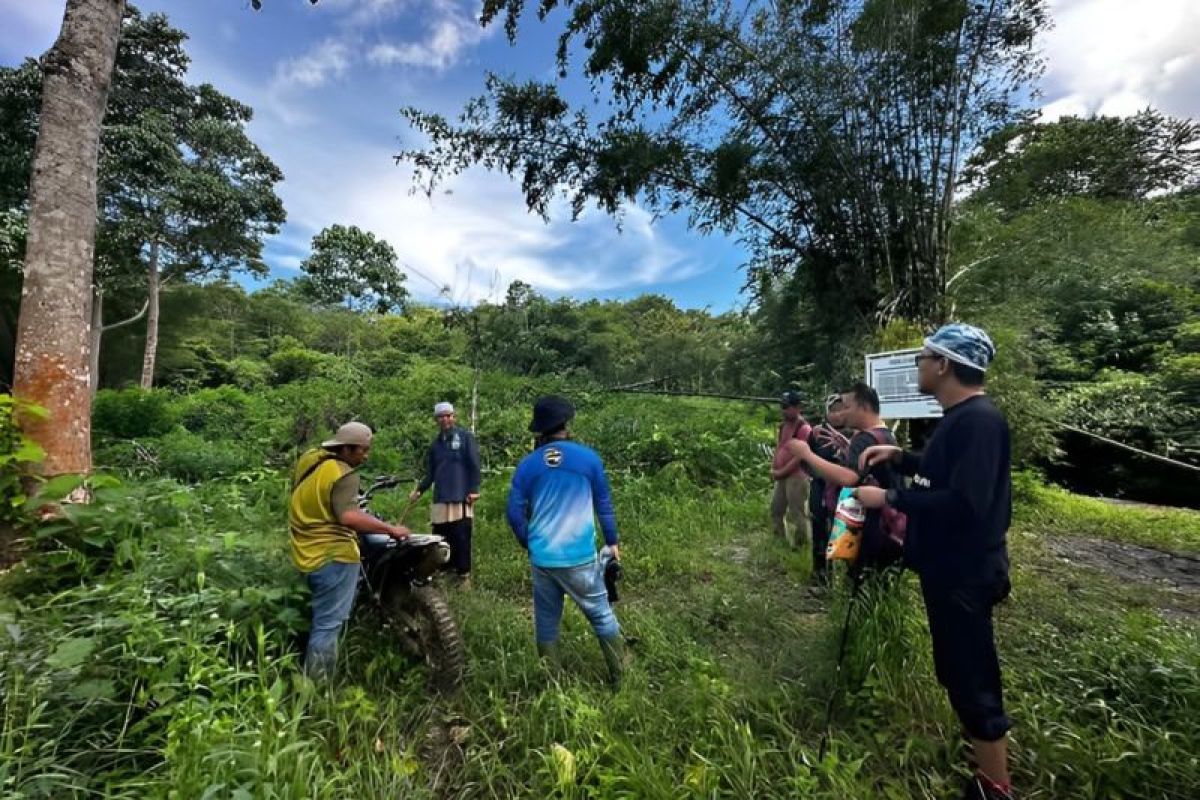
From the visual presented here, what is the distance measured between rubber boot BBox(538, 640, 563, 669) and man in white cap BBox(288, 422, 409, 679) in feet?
3.13

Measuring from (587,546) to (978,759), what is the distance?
5.28 feet

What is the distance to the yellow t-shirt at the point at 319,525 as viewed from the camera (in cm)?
240

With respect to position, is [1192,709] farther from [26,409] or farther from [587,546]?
[26,409]

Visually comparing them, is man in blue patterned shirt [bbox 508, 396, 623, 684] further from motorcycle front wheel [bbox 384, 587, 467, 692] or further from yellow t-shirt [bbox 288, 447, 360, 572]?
yellow t-shirt [bbox 288, 447, 360, 572]

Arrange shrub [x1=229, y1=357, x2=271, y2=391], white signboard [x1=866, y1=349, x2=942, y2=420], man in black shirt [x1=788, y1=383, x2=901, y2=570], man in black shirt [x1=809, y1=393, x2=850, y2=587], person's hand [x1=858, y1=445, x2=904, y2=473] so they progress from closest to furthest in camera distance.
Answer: person's hand [x1=858, y1=445, x2=904, y2=473] < man in black shirt [x1=788, y1=383, x2=901, y2=570] < white signboard [x1=866, y1=349, x2=942, y2=420] < man in black shirt [x1=809, y1=393, x2=850, y2=587] < shrub [x1=229, y1=357, x2=271, y2=391]

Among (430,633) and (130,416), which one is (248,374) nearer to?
(130,416)

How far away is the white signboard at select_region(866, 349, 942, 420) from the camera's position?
131 inches

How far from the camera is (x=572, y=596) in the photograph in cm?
250

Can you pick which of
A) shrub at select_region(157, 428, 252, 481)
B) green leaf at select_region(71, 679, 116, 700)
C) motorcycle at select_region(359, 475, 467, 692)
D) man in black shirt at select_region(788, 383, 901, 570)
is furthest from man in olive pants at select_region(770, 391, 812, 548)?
shrub at select_region(157, 428, 252, 481)

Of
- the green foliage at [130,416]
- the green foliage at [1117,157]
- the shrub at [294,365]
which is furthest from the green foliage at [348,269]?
the green foliage at [1117,157]

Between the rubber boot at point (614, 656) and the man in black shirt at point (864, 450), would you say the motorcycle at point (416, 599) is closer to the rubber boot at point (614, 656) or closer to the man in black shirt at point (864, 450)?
the rubber boot at point (614, 656)

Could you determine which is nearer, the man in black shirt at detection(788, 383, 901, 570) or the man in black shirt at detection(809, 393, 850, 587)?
the man in black shirt at detection(788, 383, 901, 570)

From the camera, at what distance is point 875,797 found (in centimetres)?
175

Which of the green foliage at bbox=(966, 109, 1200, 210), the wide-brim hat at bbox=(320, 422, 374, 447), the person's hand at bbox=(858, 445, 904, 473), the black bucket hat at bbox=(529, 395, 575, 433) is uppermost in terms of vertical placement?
the green foliage at bbox=(966, 109, 1200, 210)
